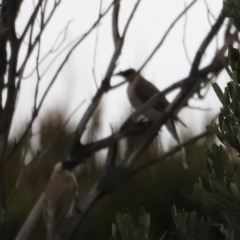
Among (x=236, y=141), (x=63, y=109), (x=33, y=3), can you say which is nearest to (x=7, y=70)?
(x=33, y=3)

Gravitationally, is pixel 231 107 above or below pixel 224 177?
above

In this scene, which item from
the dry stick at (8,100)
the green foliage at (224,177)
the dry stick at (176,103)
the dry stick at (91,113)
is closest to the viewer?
the green foliage at (224,177)

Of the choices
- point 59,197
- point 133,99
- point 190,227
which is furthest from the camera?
point 133,99

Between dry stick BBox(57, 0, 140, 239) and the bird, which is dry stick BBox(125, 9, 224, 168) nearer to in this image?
dry stick BBox(57, 0, 140, 239)

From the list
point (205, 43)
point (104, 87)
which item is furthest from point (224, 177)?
point (205, 43)

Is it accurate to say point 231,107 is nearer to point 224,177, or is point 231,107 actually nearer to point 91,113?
point 224,177

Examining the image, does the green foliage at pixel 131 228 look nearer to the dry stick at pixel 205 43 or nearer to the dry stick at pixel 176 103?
the dry stick at pixel 176 103

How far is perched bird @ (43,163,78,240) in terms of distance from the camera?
160 inches

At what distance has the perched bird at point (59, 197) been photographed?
4055 millimetres

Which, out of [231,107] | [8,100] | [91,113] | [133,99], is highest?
[133,99]

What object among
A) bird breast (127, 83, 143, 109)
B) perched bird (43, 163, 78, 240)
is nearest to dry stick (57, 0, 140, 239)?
perched bird (43, 163, 78, 240)

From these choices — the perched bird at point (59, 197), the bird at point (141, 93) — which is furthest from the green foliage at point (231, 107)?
the bird at point (141, 93)

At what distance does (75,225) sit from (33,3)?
1.02m

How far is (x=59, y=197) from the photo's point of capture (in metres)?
4.66
